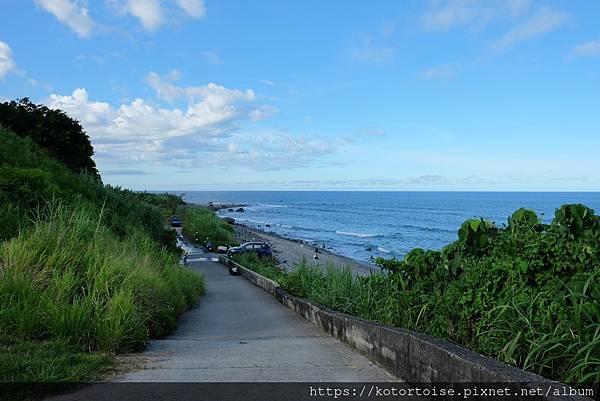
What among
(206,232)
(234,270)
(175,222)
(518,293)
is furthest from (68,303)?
(175,222)

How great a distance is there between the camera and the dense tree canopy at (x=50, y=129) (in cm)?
2203

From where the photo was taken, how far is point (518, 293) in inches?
175

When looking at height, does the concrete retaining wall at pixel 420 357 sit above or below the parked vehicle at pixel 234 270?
above

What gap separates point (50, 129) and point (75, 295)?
18.7 metres

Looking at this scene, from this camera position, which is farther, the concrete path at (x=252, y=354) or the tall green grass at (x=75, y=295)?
the tall green grass at (x=75, y=295)

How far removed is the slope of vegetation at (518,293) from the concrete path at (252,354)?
922mm

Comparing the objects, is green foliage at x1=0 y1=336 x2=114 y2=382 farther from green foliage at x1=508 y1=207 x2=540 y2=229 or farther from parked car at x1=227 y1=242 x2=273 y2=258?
parked car at x1=227 y1=242 x2=273 y2=258

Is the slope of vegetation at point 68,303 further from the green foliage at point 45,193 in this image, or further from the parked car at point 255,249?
the parked car at point 255,249

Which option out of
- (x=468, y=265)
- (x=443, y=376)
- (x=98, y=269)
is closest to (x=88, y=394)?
(x=443, y=376)

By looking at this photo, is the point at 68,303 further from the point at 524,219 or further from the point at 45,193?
the point at 45,193

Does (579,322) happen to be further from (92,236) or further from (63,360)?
(92,236)

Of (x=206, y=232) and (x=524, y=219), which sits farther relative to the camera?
(x=206, y=232)

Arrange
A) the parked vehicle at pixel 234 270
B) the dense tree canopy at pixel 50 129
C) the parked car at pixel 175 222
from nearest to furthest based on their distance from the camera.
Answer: the dense tree canopy at pixel 50 129
the parked vehicle at pixel 234 270
the parked car at pixel 175 222

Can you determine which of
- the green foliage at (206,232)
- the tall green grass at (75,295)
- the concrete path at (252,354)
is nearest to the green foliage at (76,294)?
the tall green grass at (75,295)
